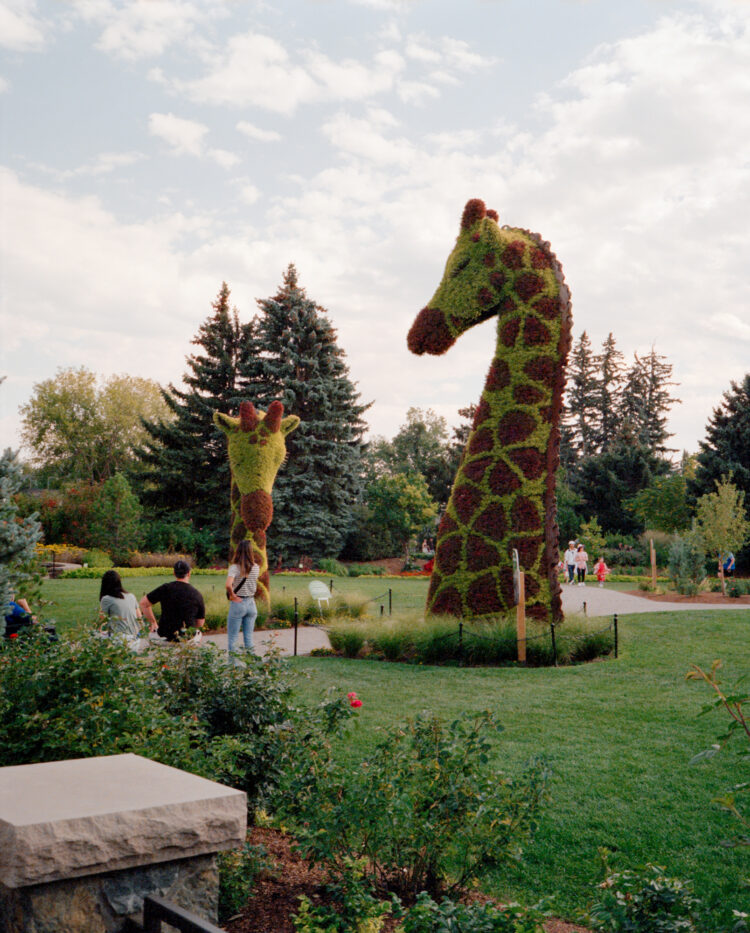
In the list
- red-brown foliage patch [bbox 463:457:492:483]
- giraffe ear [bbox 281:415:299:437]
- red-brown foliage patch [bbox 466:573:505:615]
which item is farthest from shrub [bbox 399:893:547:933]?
giraffe ear [bbox 281:415:299:437]

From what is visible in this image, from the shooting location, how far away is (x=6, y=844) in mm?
1971

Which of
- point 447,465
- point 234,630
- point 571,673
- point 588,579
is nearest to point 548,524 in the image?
point 571,673

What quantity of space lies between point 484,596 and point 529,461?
7.14ft

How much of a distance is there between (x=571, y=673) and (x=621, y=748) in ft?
11.6

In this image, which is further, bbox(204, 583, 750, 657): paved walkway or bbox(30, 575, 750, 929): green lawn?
bbox(204, 583, 750, 657): paved walkway

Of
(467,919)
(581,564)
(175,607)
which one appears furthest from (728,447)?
(467,919)

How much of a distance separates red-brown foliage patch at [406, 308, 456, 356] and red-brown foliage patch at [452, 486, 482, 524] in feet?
8.05

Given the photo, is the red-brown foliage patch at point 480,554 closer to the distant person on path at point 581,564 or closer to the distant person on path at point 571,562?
the distant person on path at point 571,562

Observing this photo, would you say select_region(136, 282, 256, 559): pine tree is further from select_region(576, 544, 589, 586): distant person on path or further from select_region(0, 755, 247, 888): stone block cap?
select_region(0, 755, 247, 888): stone block cap

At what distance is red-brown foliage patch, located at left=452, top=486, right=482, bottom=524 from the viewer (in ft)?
40.1

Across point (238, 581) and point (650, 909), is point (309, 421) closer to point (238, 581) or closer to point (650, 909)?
point (238, 581)

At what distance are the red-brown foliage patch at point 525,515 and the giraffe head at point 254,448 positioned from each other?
21.4 feet

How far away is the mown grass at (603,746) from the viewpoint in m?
4.50

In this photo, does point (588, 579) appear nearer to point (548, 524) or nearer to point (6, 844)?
point (548, 524)
